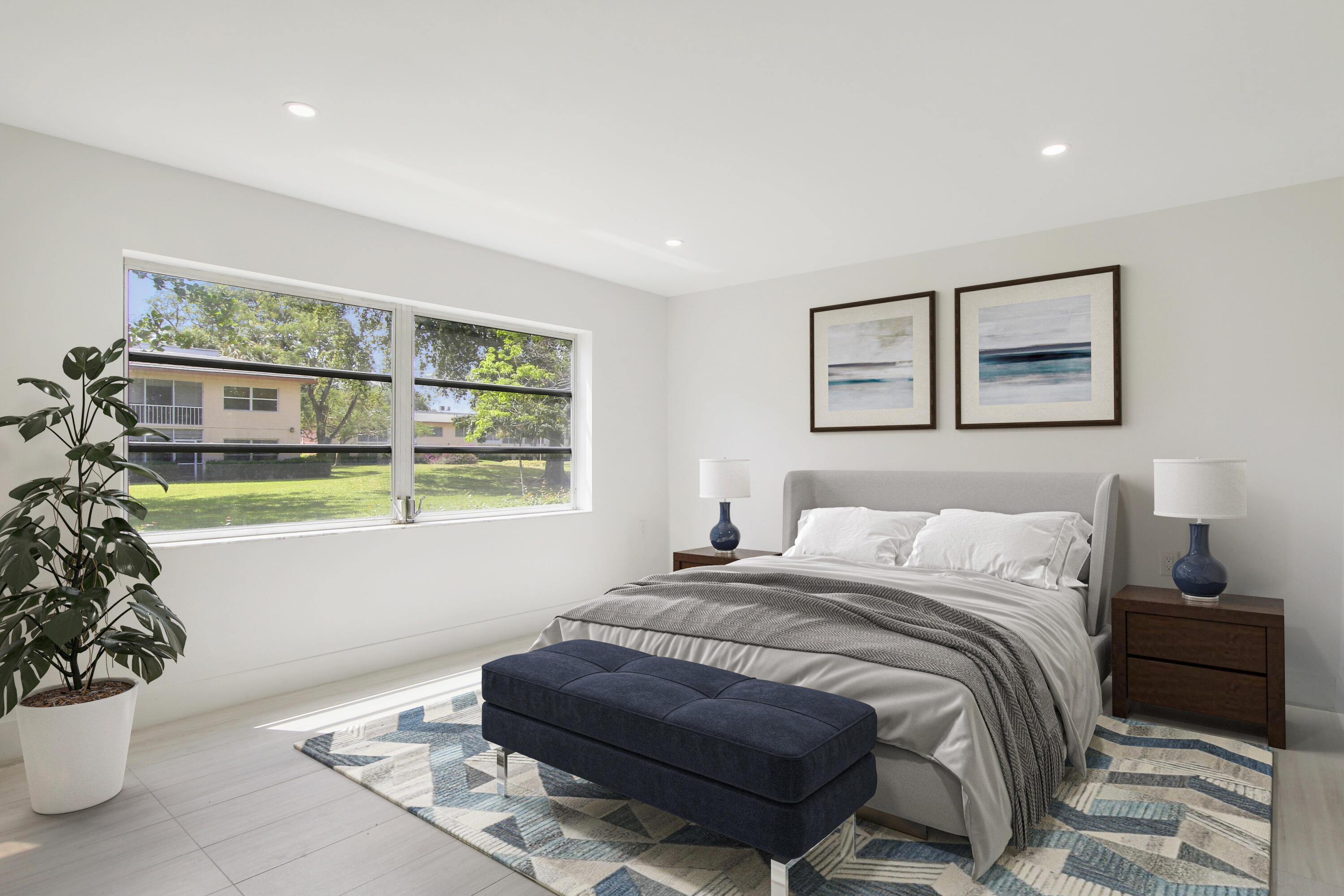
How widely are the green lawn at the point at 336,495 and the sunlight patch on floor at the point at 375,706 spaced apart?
105 centimetres

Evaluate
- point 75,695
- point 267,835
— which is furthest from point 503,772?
point 75,695

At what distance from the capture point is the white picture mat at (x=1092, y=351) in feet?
13.1

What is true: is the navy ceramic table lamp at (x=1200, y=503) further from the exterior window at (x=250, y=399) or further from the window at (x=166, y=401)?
the window at (x=166, y=401)

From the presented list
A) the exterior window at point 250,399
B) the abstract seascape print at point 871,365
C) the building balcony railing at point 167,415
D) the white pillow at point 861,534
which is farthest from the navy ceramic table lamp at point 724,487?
the building balcony railing at point 167,415

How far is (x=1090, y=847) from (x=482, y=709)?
6.45 feet

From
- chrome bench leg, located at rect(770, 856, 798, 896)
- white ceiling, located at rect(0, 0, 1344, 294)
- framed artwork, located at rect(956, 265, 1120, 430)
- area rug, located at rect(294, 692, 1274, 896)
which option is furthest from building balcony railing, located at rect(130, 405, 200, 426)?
framed artwork, located at rect(956, 265, 1120, 430)

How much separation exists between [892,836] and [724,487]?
2.80 metres

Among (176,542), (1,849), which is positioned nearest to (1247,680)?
(1,849)

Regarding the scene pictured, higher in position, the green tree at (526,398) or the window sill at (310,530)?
the green tree at (526,398)

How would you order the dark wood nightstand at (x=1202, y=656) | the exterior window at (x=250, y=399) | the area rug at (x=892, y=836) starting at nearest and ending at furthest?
the area rug at (x=892, y=836), the dark wood nightstand at (x=1202, y=656), the exterior window at (x=250, y=399)

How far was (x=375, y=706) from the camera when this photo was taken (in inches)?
139

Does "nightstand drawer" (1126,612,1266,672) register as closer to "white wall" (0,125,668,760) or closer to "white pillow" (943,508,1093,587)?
"white pillow" (943,508,1093,587)

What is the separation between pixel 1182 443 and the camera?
379 centimetres

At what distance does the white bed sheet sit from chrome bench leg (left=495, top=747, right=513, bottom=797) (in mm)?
612
